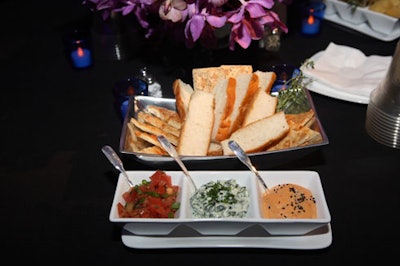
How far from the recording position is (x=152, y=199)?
1.06 m

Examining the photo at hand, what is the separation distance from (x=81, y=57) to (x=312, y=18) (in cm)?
102

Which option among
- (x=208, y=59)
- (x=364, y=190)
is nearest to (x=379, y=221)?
(x=364, y=190)

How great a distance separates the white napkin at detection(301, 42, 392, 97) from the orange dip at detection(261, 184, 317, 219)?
0.59 m

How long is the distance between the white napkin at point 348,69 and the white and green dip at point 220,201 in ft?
2.24

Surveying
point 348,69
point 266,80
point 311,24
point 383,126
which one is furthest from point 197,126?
point 311,24

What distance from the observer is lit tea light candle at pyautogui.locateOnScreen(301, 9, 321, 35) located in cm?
195

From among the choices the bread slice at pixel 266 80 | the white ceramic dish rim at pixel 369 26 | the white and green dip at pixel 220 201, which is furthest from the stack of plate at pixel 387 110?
the white ceramic dish rim at pixel 369 26

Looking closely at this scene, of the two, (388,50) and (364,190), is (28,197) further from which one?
(388,50)

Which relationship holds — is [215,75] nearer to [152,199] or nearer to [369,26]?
[152,199]

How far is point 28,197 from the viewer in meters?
1.24

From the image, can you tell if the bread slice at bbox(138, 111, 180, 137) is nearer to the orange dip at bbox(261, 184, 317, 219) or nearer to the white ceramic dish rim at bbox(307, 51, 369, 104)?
the orange dip at bbox(261, 184, 317, 219)

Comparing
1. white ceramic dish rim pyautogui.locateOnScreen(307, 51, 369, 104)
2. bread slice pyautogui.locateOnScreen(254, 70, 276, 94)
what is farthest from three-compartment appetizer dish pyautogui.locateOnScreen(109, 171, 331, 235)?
white ceramic dish rim pyautogui.locateOnScreen(307, 51, 369, 104)

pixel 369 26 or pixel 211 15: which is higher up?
pixel 211 15

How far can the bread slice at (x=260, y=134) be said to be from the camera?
1.20m
